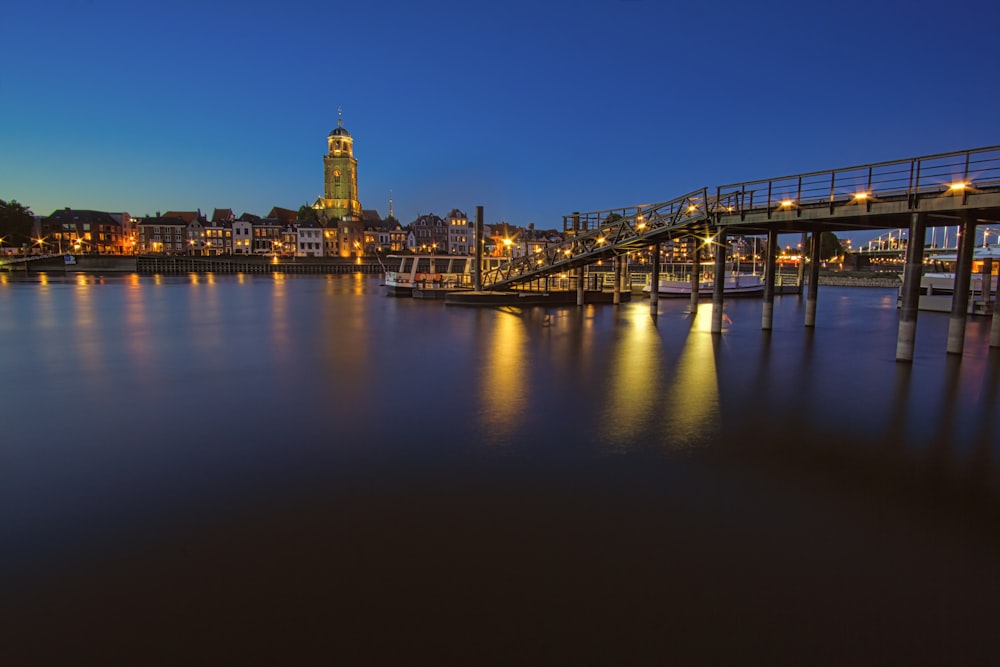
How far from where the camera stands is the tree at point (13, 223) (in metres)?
118

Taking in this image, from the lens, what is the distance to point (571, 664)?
468 centimetres

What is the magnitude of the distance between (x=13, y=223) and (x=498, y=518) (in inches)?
6068

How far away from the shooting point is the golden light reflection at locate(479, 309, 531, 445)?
37.2 feet

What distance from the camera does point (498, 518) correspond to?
7.20m

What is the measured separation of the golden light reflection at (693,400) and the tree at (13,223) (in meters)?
147

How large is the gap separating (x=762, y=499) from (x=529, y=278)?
1298 inches

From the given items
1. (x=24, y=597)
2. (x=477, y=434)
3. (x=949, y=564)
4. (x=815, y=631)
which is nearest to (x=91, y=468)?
(x=24, y=597)

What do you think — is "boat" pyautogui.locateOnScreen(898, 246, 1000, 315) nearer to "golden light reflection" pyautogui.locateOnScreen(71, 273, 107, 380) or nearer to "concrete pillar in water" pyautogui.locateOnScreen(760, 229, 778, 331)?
"concrete pillar in water" pyautogui.locateOnScreen(760, 229, 778, 331)

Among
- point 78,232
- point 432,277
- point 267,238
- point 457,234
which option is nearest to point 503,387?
point 432,277

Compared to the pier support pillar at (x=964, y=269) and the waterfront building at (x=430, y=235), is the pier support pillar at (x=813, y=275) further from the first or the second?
the waterfront building at (x=430, y=235)

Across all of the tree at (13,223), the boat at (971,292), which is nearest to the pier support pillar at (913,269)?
the boat at (971,292)

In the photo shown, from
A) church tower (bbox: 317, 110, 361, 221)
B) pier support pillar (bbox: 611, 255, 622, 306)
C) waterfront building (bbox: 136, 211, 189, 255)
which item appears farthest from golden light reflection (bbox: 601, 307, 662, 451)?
church tower (bbox: 317, 110, 361, 221)

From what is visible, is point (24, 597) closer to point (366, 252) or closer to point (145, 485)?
point (145, 485)

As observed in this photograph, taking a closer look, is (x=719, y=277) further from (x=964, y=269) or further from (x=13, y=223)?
(x=13, y=223)
